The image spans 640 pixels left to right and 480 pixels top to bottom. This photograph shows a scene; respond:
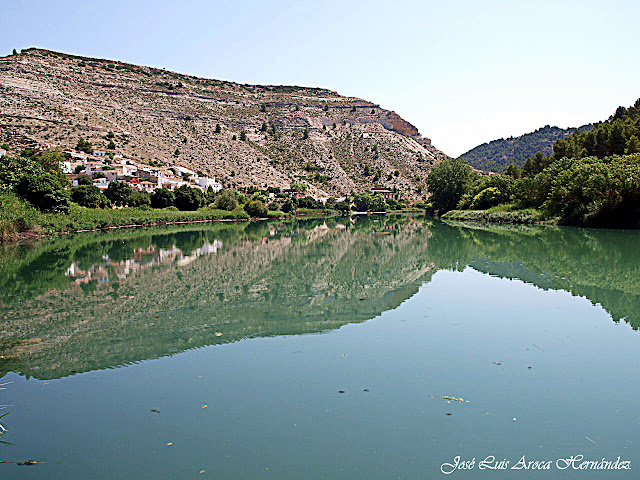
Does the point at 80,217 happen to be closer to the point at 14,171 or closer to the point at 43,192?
the point at 43,192

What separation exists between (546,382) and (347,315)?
5095mm

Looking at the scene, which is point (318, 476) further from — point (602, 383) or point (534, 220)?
point (534, 220)

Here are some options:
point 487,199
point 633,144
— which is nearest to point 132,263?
point 487,199

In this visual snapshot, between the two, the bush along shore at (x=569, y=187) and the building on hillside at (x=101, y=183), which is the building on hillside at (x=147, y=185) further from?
the bush along shore at (x=569, y=187)

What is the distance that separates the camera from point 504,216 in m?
49.9

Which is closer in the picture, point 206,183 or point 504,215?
point 504,215

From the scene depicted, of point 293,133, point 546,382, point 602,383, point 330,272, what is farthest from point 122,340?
point 293,133

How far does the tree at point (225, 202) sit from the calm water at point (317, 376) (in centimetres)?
5036

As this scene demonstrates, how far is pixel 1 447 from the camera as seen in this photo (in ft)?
17.1

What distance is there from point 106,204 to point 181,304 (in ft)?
142

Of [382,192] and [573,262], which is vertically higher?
[382,192]

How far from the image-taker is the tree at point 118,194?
53.9m

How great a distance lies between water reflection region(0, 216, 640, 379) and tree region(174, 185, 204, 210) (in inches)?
1312

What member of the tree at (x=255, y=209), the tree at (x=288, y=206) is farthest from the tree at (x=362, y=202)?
the tree at (x=255, y=209)
